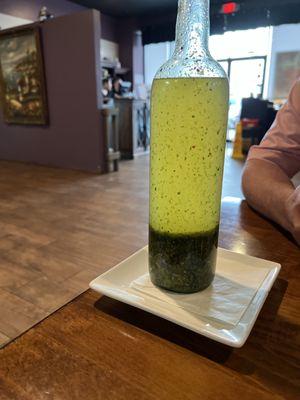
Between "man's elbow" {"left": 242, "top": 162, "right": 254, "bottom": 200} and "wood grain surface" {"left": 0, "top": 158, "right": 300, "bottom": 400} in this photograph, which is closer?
"wood grain surface" {"left": 0, "top": 158, "right": 300, "bottom": 400}

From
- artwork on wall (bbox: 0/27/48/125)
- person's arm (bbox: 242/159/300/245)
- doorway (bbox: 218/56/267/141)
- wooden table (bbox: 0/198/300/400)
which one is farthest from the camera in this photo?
doorway (bbox: 218/56/267/141)

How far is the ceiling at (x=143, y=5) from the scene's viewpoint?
16.6 feet

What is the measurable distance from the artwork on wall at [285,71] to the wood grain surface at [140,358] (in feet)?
22.1

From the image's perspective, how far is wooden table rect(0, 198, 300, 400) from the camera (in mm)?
295

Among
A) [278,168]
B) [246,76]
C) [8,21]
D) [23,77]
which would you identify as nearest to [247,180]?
[278,168]

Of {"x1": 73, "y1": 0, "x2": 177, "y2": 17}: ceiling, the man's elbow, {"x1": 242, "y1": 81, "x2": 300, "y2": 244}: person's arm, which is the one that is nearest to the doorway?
{"x1": 73, "y1": 0, "x2": 177, "y2": 17}: ceiling

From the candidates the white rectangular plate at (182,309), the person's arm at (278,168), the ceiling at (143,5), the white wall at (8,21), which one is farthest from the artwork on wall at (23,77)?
the white rectangular plate at (182,309)

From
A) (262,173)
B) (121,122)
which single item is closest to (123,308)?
(262,173)

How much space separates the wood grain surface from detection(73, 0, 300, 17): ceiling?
5666 millimetres

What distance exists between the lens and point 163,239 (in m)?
0.41

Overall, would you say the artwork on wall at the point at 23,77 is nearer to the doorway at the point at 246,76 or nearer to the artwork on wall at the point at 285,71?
the doorway at the point at 246,76

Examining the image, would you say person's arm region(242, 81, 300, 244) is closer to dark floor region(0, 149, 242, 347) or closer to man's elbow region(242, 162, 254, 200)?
man's elbow region(242, 162, 254, 200)

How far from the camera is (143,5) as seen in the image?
545 centimetres

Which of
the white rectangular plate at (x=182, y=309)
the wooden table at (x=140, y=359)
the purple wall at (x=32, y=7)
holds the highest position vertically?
the purple wall at (x=32, y=7)
